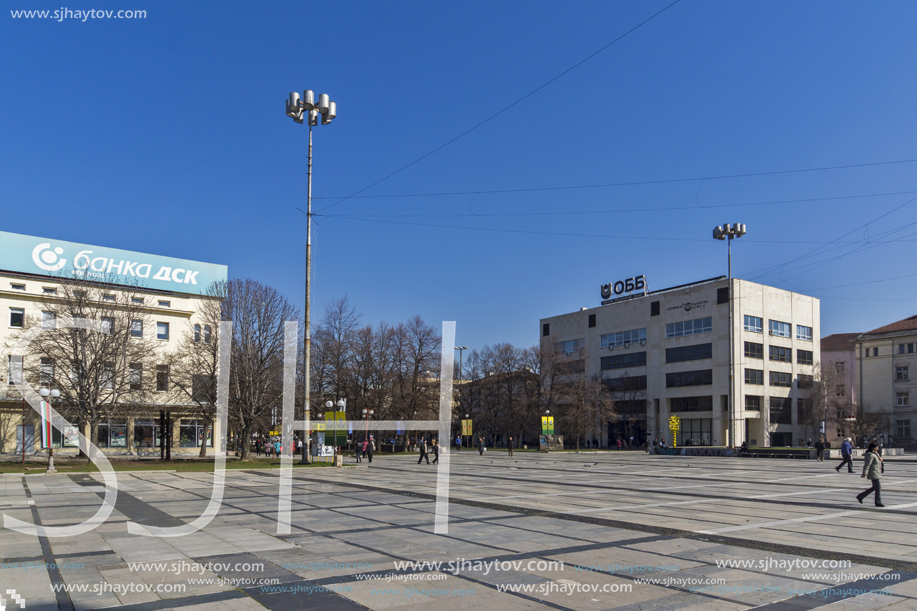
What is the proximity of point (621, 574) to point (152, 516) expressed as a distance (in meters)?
10.5

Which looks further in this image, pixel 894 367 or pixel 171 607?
pixel 894 367

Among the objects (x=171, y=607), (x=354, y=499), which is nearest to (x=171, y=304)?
(x=354, y=499)

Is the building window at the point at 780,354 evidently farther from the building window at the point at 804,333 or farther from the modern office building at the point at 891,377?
the modern office building at the point at 891,377

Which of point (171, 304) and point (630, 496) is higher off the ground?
point (171, 304)

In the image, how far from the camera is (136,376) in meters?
43.3

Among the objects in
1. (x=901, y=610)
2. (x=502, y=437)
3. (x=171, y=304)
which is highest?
(x=171, y=304)

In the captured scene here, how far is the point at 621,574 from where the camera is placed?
28.8 ft

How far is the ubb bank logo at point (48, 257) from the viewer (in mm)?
50625

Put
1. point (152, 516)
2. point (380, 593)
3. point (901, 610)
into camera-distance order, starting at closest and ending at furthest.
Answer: point (901, 610), point (380, 593), point (152, 516)

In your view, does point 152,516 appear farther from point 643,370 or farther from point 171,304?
point 643,370

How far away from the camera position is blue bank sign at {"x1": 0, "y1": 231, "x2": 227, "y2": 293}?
163 feet

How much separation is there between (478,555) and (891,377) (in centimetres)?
9597

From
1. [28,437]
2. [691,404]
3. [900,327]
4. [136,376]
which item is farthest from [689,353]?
[28,437]

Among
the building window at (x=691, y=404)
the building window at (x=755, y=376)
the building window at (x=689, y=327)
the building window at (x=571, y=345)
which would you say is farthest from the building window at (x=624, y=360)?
the building window at (x=755, y=376)
